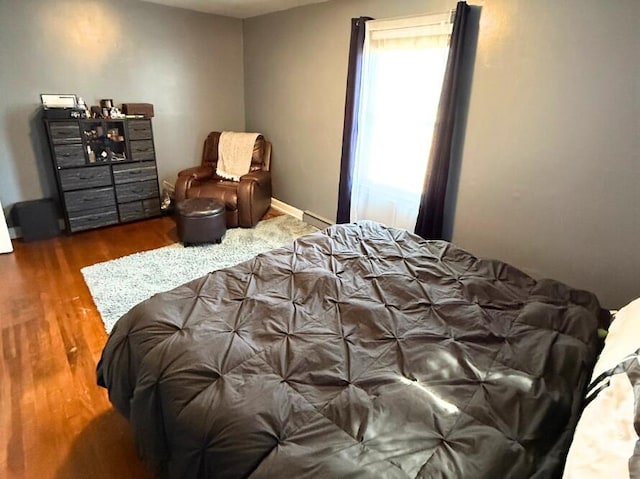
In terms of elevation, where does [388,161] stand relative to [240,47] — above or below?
below

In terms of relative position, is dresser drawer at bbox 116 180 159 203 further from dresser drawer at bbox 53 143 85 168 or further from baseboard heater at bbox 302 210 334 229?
baseboard heater at bbox 302 210 334 229

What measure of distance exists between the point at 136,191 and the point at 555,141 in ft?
12.4

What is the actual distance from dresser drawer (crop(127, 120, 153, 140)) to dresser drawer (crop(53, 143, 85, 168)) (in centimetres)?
49

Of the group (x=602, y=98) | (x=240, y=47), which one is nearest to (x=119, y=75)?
(x=240, y=47)

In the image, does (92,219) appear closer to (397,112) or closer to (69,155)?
(69,155)

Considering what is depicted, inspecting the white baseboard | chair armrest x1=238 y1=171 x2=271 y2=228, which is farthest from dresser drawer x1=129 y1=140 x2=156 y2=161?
the white baseboard

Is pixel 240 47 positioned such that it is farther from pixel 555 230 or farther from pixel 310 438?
pixel 310 438

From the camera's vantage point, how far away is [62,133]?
3.32 m

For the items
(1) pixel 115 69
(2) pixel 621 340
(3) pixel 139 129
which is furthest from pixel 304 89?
(2) pixel 621 340

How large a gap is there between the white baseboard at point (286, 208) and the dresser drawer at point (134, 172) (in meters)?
1.43

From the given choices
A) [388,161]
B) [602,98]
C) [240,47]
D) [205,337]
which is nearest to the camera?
[205,337]

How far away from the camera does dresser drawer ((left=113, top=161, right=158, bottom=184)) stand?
12.3 feet

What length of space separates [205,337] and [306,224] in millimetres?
2923

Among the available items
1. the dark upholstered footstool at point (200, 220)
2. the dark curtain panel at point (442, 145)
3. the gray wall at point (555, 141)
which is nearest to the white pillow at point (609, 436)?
the gray wall at point (555, 141)
